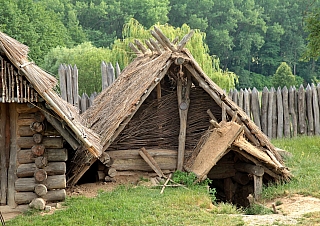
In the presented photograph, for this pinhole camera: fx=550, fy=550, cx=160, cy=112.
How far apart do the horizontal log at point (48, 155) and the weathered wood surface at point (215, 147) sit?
2.86 m

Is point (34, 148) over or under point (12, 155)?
over

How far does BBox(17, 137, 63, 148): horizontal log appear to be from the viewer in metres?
9.67

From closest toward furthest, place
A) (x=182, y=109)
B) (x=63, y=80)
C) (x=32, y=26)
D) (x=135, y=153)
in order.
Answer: (x=135, y=153)
(x=182, y=109)
(x=63, y=80)
(x=32, y=26)

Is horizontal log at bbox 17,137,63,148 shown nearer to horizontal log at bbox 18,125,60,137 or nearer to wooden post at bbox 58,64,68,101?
horizontal log at bbox 18,125,60,137

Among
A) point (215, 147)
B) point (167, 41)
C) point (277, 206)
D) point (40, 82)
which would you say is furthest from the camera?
point (167, 41)

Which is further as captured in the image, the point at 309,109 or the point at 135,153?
the point at 309,109

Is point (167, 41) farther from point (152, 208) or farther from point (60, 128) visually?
point (152, 208)

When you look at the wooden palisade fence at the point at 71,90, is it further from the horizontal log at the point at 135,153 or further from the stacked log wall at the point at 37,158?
the stacked log wall at the point at 37,158

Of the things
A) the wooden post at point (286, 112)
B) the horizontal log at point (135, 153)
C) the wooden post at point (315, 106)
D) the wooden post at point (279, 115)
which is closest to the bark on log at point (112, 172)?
the horizontal log at point (135, 153)

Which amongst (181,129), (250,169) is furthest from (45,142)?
(250,169)

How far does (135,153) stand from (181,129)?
113cm

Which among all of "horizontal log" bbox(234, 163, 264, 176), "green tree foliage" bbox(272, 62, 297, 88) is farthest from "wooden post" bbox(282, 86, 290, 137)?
"green tree foliage" bbox(272, 62, 297, 88)

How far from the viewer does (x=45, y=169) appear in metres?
9.72

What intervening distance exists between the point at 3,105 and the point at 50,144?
107cm
